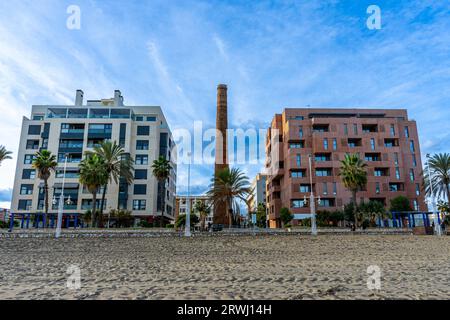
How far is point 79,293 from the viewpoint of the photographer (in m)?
5.73

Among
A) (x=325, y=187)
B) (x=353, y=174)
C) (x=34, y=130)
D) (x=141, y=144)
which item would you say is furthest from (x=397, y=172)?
(x=34, y=130)

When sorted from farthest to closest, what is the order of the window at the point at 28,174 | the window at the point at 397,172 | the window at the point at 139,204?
the window at the point at 397,172
the window at the point at 139,204
the window at the point at 28,174

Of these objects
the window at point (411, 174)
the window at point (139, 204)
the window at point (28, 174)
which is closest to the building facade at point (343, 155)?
the window at point (411, 174)

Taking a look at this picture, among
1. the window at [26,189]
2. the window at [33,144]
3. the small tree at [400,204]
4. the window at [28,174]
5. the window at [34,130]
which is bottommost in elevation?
the small tree at [400,204]

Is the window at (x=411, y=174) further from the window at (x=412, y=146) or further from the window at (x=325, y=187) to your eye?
the window at (x=325, y=187)

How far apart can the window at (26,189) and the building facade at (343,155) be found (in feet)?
169

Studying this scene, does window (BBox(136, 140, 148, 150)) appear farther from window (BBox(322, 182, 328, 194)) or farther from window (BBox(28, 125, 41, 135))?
window (BBox(322, 182, 328, 194))

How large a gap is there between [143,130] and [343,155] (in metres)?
42.5

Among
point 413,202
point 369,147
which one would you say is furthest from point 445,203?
point 369,147

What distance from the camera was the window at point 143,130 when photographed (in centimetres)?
6638

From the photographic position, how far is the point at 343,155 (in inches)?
2474
